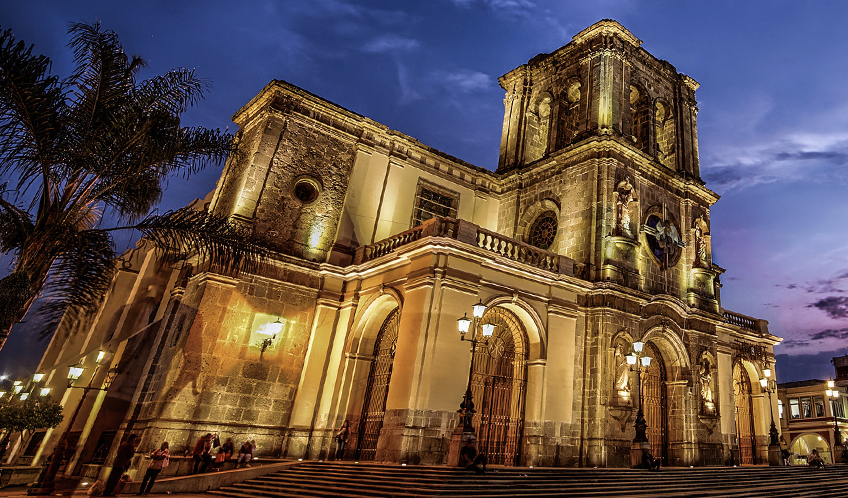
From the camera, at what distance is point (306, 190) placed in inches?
719

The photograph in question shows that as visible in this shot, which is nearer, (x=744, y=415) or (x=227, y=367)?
(x=227, y=367)

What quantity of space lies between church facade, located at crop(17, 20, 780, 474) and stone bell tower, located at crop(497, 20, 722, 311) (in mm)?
86

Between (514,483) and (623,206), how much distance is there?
11.3 m

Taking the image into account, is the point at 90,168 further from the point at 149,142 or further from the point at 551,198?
the point at 551,198

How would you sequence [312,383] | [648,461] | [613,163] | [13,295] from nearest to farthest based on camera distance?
[13,295] → [648,461] → [312,383] → [613,163]

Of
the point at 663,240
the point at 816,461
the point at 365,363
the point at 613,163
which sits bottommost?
the point at 816,461

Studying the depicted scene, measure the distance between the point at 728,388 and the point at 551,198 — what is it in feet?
31.4

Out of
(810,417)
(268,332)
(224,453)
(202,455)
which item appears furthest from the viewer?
(810,417)

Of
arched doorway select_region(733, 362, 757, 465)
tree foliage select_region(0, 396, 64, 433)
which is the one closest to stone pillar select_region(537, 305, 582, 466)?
arched doorway select_region(733, 362, 757, 465)

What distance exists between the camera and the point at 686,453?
1777 cm

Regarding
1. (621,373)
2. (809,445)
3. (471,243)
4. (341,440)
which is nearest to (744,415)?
(621,373)

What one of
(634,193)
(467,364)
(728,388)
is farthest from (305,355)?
(728,388)

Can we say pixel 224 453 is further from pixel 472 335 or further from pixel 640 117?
pixel 640 117

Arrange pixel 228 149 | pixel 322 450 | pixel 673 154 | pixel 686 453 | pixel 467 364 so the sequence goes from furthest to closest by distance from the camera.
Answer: pixel 673 154 < pixel 686 453 < pixel 322 450 < pixel 467 364 < pixel 228 149
